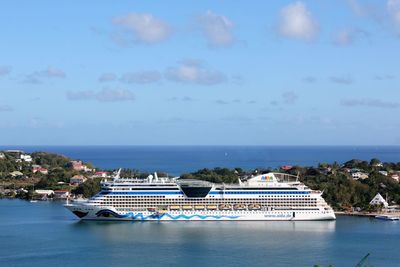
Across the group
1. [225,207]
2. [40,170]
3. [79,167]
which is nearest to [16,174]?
[40,170]

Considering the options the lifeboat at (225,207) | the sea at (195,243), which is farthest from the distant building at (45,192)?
the lifeboat at (225,207)

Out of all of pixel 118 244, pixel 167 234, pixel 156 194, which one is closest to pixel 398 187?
pixel 156 194

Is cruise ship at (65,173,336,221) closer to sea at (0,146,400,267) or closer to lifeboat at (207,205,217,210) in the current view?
lifeboat at (207,205,217,210)

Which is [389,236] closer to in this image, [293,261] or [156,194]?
[293,261]

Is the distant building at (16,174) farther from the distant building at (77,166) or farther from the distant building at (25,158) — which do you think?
the distant building at (25,158)

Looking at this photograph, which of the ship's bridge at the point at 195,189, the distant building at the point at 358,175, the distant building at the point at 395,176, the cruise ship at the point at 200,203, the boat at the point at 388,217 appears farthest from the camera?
the distant building at the point at 358,175

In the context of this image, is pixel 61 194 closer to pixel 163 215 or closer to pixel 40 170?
pixel 40 170

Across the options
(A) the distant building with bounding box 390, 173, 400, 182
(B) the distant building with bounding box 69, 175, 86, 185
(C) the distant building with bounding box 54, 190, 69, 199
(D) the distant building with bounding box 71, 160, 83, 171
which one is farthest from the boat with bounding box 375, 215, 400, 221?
(D) the distant building with bounding box 71, 160, 83, 171

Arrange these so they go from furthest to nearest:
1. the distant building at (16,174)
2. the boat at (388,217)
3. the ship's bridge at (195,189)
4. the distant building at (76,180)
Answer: the distant building at (16,174) < the distant building at (76,180) < the boat at (388,217) < the ship's bridge at (195,189)
